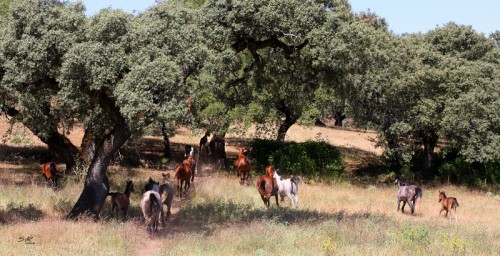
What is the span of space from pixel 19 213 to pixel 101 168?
267 centimetres

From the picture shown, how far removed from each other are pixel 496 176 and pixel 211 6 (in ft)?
63.7

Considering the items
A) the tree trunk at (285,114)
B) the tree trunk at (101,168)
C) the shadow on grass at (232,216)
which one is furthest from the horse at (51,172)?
the tree trunk at (285,114)

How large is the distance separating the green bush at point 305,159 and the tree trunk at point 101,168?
49.6 ft

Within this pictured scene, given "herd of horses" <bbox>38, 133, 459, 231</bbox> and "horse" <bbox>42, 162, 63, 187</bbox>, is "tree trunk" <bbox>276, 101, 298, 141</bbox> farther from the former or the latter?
"horse" <bbox>42, 162, 63, 187</bbox>

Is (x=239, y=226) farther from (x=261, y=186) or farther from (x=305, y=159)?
(x=305, y=159)

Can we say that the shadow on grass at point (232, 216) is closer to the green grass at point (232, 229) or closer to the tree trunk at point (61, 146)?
the green grass at point (232, 229)

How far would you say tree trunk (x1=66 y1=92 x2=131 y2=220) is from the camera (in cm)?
1625

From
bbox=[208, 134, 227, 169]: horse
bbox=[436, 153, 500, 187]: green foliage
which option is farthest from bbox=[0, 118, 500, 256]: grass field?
bbox=[436, 153, 500, 187]: green foliage

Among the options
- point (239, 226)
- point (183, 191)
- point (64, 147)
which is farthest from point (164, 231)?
point (64, 147)

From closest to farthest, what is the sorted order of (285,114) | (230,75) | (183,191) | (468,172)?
(183,191), (230,75), (468,172), (285,114)

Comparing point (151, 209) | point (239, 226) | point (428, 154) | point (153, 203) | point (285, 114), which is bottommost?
point (239, 226)

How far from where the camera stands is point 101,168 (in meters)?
16.8

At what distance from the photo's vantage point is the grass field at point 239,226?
508 inches

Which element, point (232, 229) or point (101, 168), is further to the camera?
point (101, 168)
